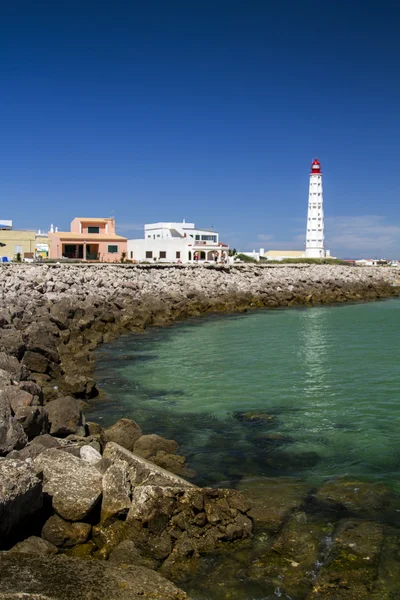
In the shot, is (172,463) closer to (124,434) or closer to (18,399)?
(124,434)

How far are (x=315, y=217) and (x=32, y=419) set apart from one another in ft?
238

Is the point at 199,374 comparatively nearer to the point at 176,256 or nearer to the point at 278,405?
the point at 278,405

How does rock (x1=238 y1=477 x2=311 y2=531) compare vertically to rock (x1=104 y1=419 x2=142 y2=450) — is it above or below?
below

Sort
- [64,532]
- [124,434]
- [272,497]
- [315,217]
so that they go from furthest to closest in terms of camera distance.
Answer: [315,217] < [124,434] < [272,497] < [64,532]

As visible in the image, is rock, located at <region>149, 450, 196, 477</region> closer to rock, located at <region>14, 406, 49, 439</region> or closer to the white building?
rock, located at <region>14, 406, 49, 439</region>

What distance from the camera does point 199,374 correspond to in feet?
50.9

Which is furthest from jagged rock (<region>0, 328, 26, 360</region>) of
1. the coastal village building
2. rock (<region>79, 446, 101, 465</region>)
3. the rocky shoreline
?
the coastal village building

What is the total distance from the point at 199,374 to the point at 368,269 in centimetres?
4923

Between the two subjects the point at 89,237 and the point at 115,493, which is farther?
the point at 89,237

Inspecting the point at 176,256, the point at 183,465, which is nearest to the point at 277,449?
the point at 183,465

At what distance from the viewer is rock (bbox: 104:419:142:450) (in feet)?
29.0

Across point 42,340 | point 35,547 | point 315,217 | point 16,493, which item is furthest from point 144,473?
point 315,217

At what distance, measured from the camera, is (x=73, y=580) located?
4.62m

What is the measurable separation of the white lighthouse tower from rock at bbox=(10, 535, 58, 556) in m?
73.1
